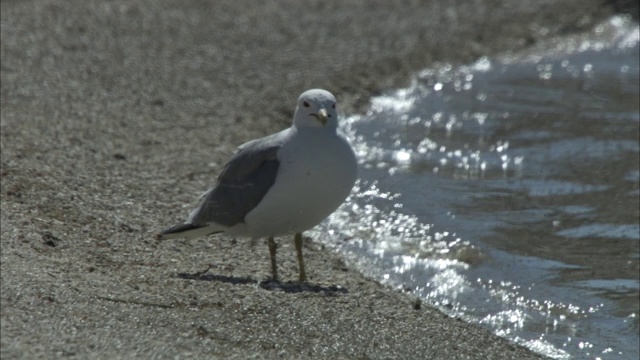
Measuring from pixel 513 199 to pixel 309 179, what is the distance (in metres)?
3.45

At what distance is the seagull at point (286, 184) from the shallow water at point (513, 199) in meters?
1.22

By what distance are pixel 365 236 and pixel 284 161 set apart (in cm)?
218

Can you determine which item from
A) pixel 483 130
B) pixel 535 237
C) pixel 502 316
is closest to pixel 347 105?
pixel 483 130

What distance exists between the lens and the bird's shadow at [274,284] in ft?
24.7

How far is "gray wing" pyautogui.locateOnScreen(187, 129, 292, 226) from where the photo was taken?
773 cm

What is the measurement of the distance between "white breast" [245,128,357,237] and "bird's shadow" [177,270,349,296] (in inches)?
13.9

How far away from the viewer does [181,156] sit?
10789mm

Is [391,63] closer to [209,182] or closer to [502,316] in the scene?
[209,182]

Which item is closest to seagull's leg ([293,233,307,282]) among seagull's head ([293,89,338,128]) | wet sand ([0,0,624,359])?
wet sand ([0,0,624,359])

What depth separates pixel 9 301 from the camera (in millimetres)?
6125

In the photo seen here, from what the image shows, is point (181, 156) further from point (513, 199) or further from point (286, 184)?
point (286, 184)

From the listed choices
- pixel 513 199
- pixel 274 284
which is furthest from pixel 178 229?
pixel 513 199

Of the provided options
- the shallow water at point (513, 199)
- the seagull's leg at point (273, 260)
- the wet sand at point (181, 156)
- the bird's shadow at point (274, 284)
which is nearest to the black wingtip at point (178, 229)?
the wet sand at point (181, 156)

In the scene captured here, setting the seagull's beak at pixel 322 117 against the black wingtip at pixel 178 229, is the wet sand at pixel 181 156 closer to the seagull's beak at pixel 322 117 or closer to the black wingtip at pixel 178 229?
the black wingtip at pixel 178 229
